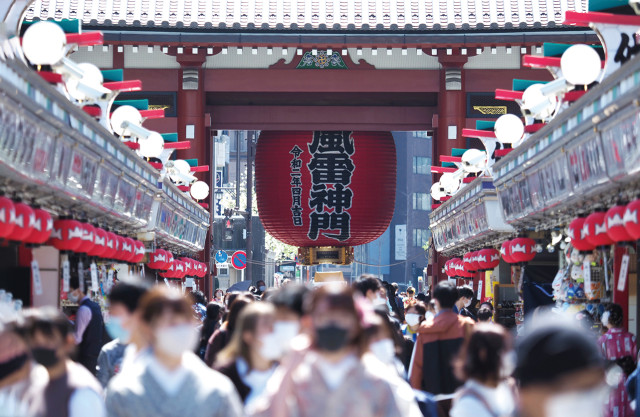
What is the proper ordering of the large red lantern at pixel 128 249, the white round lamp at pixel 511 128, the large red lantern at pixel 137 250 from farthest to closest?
the large red lantern at pixel 137 250 → the white round lamp at pixel 511 128 → the large red lantern at pixel 128 249

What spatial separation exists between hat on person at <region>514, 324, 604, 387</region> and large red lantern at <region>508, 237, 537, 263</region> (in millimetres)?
10791

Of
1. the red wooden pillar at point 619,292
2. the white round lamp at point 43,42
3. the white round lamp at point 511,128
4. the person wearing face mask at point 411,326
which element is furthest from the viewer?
the white round lamp at point 511,128

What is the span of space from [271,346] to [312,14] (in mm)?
18425

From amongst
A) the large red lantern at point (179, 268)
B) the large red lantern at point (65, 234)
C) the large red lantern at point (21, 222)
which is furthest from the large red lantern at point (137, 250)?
the large red lantern at point (21, 222)

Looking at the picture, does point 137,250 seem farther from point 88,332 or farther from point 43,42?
point 43,42

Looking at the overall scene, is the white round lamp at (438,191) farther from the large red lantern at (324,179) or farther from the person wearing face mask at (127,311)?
the person wearing face mask at (127,311)

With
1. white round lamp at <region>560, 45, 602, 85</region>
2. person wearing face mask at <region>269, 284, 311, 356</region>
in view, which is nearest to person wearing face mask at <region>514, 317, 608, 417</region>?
person wearing face mask at <region>269, 284, 311, 356</region>

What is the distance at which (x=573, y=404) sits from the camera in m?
3.43

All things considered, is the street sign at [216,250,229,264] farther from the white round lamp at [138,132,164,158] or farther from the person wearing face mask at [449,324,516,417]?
the person wearing face mask at [449,324,516,417]

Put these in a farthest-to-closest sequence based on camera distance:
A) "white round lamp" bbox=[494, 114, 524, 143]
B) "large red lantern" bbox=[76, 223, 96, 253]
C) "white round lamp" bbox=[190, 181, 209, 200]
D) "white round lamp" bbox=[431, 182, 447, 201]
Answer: "white round lamp" bbox=[431, 182, 447, 201], "white round lamp" bbox=[190, 181, 209, 200], "white round lamp" bbox=[494, 114, 524, 143], "large red lantern" bbox=[76, 223, 96, 253]

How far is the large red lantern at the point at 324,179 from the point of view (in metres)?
24.8

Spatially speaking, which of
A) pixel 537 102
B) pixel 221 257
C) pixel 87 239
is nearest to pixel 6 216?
pixel 87 239

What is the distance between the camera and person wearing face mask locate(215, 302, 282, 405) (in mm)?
5578

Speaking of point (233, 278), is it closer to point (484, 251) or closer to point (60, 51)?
point (484, 251)
